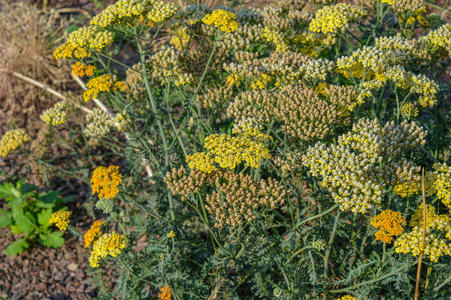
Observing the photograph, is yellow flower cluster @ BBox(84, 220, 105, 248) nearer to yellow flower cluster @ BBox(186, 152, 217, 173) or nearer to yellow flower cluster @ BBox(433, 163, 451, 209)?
yellow flower cluster @ BBox(186, 152, 217, 173)

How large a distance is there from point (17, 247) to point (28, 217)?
43cm

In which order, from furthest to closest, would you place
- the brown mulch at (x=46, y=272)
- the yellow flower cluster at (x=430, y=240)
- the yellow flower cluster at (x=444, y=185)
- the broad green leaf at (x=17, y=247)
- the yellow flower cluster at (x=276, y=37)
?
the broad green leaf at (x=17, y=247) → the brown mulch at (x=46, y=272) → the yellow flower cluster at (x=276, y=37) → the yellow flower cluster at (x=444, y=185) → the yellow flower cluster at (x=430, y=240)

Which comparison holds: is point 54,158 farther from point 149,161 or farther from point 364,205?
point 364,205

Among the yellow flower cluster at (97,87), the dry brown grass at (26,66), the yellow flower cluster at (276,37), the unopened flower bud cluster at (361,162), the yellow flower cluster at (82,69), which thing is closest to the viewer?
the unopened flower bud cluster at (361,162)

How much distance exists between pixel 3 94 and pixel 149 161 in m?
5.12

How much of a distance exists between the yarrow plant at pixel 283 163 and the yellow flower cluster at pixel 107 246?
13 millimetres

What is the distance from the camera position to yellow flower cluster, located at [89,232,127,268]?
142 inches

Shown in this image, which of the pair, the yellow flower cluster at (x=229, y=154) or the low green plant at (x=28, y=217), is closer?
the yellow flower cluster at (x=229, y=154)

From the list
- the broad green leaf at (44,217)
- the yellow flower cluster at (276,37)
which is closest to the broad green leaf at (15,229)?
the broad green leaf at (44,217)

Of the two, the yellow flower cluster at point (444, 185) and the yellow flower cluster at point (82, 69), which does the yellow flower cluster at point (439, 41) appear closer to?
the yellow flower cluster at point (444, 185)

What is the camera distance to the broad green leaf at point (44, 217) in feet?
18.2

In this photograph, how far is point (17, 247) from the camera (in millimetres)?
5426

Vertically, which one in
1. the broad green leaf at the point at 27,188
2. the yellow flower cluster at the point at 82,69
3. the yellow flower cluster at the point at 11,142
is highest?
the yellow flower cluster at the point at 82,69

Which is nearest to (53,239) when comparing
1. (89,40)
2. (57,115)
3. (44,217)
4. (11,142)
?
(44,217)
